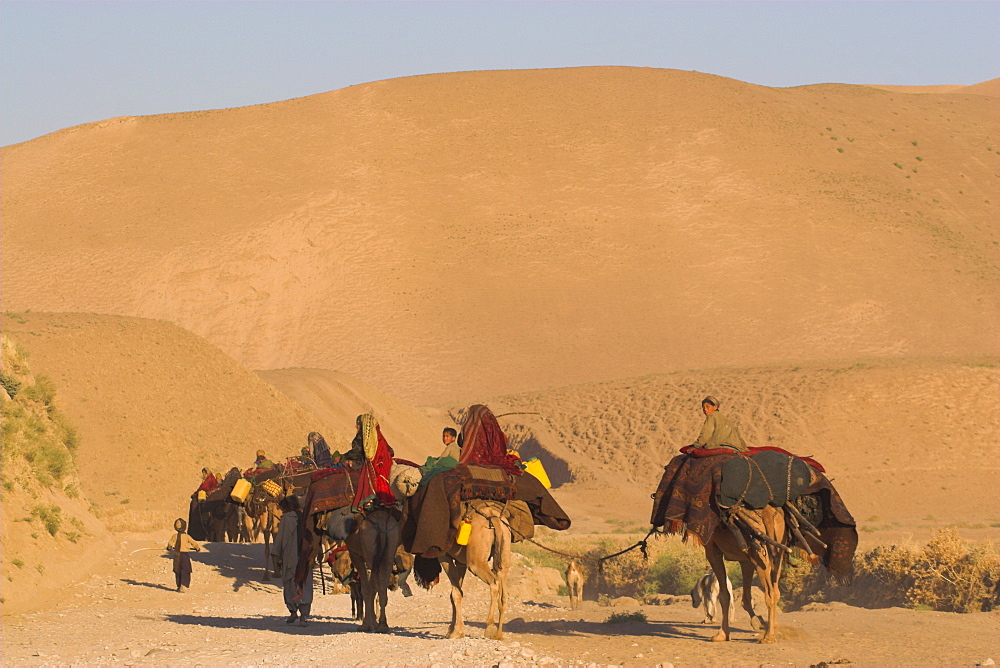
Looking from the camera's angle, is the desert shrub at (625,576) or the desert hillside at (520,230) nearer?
the desert shrub at (625,576)

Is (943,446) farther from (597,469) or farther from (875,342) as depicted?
(875,342)

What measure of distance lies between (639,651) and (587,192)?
74957mm

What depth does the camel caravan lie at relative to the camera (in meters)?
13.2

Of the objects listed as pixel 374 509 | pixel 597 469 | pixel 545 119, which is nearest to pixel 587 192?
pixel 545 119

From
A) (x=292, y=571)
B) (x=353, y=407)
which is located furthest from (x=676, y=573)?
(x=353, y=407)

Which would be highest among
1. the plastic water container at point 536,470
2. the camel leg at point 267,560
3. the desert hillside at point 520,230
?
the desert hillside at point 520,230

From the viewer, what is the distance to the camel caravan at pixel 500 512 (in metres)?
13.2

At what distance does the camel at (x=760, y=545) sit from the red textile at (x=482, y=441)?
7.73 ft

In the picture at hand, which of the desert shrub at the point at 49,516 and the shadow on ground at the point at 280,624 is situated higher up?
the desert shrub at the point at 49,516

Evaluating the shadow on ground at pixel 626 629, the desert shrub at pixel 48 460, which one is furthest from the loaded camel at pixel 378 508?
the desert shrub at pixel 48 460

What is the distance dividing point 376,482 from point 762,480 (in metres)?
4.14

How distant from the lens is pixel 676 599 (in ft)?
72.6

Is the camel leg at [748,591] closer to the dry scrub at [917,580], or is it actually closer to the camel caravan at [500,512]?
the camel caravan at [500,512]

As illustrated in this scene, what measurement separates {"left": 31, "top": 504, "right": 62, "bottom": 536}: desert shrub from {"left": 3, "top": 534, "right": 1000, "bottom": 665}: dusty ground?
1019mm
